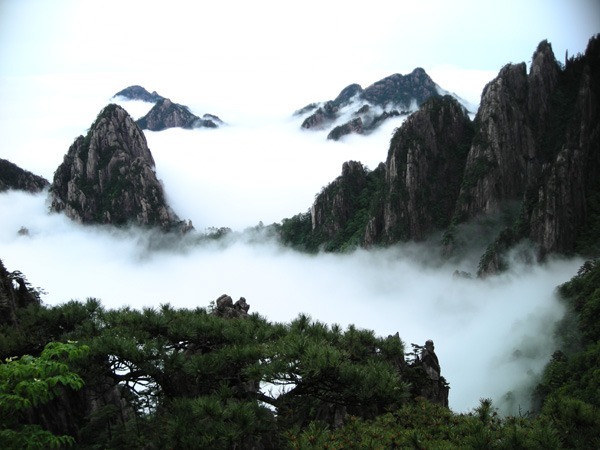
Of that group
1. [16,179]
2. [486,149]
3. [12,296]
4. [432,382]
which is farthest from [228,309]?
[16,179]

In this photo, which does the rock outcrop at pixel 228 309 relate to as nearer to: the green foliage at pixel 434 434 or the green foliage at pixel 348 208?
the green foliage at pixel 434 434

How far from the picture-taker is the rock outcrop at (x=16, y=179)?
372ft

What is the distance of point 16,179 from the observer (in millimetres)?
117875

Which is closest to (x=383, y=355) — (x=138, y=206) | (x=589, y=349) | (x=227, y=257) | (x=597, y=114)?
(x=589, y=349)

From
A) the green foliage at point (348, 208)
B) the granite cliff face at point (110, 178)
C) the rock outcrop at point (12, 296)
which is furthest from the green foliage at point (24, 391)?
the granite cliff face at point (110, 178)

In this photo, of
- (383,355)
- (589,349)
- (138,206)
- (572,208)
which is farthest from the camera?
(138,206)

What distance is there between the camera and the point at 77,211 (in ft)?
393

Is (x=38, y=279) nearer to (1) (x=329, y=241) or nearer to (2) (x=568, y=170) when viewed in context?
(1) (x=329, y=241)

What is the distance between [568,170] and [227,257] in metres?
106

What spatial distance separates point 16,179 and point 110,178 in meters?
26.7

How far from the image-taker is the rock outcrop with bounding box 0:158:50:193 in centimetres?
11325

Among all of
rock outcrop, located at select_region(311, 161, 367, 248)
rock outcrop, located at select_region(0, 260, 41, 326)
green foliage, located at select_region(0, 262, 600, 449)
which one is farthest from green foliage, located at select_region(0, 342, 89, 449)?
rock outcrop, located at select_region(311, 161, 367, 248)

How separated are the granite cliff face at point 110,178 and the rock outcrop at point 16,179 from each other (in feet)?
30.0

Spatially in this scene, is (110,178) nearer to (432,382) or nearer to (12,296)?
(12,296)
